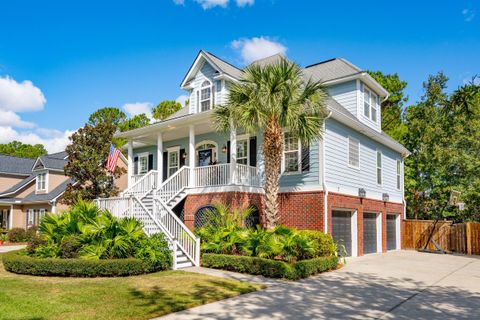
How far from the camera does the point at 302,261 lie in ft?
39.1

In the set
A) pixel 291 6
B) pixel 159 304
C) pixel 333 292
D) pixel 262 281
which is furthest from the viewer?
pixel 291 6

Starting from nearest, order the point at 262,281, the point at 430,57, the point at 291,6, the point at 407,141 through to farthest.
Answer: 1. the point at 262,281
2. the point at 291,6
3. the point at 430,57
4. the point at 407,141

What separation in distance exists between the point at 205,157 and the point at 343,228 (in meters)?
7.54

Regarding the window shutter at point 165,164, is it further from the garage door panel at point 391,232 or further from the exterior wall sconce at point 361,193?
the garage door panel at point 391,232

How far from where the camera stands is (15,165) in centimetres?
3609

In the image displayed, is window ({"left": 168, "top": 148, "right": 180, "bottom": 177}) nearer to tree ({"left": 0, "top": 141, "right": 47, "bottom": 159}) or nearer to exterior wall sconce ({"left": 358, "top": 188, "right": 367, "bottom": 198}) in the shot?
exterior wall sconce ({"left": 358, "top": 188, "right": 367, "bottom": 198})

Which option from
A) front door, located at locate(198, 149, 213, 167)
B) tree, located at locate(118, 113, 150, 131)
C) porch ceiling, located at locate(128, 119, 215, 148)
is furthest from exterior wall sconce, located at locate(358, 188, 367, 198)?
tree, located at locate(118, 113, 150, 131)

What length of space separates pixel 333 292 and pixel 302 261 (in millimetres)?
2067

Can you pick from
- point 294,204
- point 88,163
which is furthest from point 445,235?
point 88,163

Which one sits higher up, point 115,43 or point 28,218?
point 115,43

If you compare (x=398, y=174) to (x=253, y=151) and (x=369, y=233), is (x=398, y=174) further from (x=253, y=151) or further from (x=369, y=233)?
(x=253, y=151)

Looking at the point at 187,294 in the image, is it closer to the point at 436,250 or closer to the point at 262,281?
the point at 262,281

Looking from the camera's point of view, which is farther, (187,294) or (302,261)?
(302,261)

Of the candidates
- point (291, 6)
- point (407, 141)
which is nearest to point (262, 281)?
point (291, 6)
